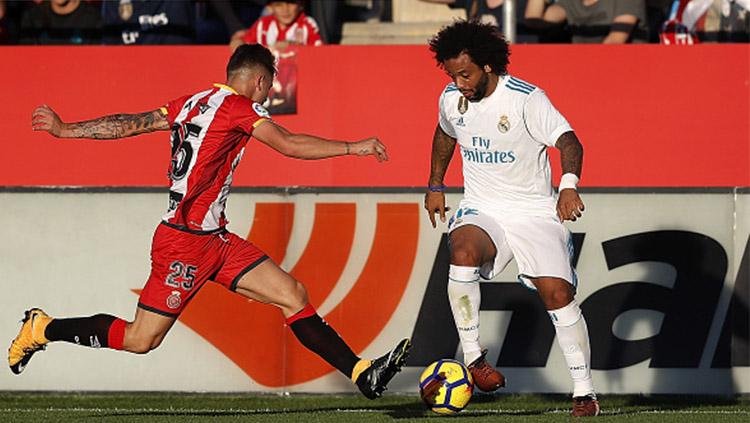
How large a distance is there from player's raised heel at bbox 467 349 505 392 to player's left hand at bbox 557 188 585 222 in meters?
1.11

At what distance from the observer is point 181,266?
28.0 feet

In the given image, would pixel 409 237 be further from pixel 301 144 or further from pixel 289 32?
pixel 301 144

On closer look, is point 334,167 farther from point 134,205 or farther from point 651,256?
point 651,256

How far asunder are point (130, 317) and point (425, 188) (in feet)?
7.46

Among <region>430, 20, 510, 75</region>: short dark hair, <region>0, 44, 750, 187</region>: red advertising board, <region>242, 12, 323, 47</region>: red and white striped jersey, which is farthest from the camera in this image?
<region>242, 12, 323, 47</region>: red and white striped jersey

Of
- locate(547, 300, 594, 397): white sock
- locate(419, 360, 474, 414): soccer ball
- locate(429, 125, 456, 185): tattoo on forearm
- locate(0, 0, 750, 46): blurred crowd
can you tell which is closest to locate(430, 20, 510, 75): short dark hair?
locate(429, 125, 456, 185): tattoo on forearm

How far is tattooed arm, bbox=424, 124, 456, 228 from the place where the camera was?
922 centimetres

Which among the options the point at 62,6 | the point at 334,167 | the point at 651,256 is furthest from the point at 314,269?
the point at 62,6

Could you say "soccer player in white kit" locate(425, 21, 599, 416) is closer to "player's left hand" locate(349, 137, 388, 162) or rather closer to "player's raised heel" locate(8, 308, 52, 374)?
"player's left hand" locate(349, 137, 388, 162)

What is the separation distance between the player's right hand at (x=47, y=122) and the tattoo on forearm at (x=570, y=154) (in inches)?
109

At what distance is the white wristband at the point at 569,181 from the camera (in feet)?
27.0

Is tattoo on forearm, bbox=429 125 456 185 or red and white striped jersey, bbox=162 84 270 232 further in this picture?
tattoo on forearm, bbox=429 125 456 185

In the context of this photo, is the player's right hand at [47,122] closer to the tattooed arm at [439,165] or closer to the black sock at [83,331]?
the black sock at [83,331]

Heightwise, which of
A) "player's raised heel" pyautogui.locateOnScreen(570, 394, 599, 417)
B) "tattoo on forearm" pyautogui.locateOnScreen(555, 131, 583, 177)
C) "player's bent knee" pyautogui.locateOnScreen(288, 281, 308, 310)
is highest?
"tattoo on forearm" pyautogui.locateOnScreen(555, 131, 583, 177)
